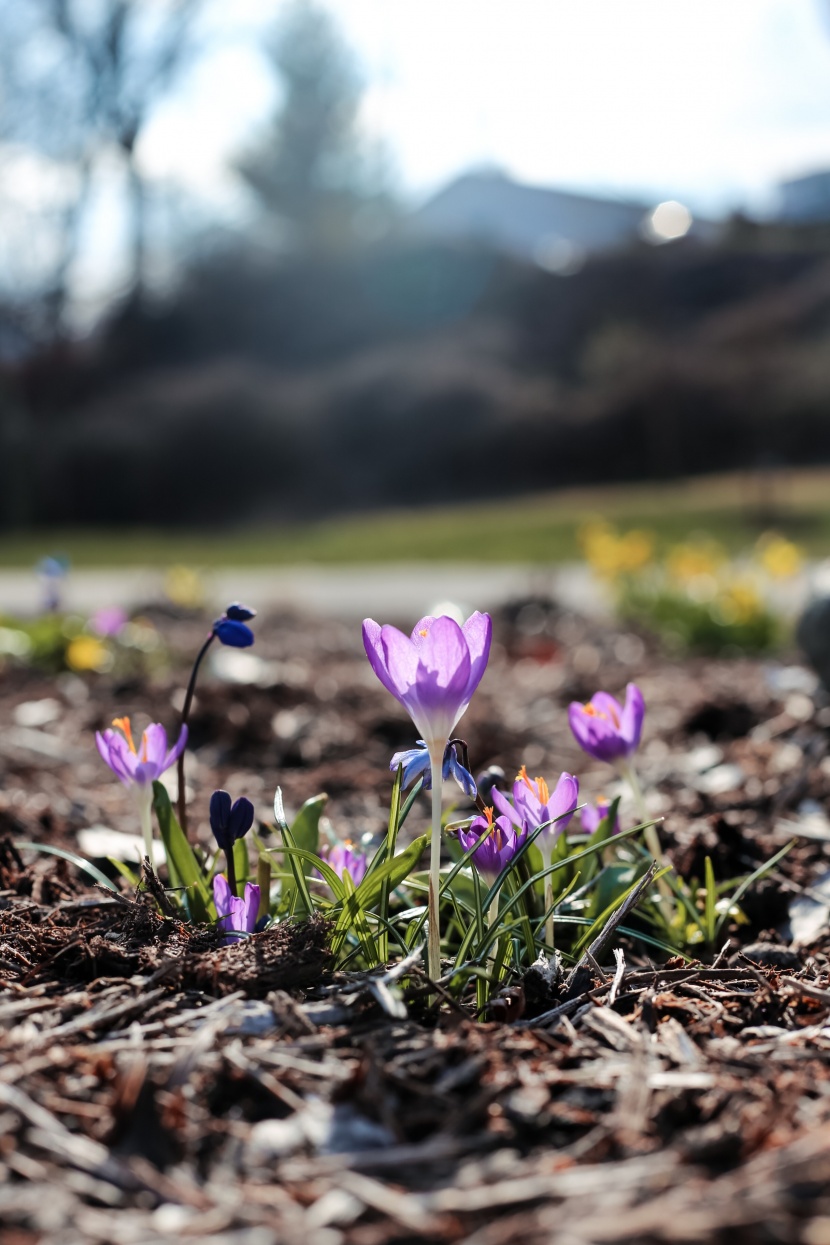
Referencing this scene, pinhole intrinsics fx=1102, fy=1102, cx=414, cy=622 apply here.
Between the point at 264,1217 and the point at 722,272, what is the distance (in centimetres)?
3326

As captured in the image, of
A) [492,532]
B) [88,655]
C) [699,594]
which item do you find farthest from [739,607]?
[492,532]

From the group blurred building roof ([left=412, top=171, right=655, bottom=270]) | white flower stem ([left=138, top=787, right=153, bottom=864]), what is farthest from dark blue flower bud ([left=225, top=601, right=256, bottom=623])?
blurred building roof ([left=412, top=171, right=655, bottom=270])

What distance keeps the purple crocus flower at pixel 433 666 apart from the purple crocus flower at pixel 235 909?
454 millimetres

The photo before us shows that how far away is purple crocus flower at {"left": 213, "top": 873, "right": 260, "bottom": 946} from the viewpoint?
66.5 inches

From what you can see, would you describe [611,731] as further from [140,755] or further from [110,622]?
[110,622]

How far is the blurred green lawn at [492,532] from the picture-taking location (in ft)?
45.5

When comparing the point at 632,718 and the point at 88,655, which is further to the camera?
the point at 88,655

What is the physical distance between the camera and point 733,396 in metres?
25.2

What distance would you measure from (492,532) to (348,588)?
6213 mm

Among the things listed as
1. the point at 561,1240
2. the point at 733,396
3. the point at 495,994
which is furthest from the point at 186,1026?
the point at 733,396

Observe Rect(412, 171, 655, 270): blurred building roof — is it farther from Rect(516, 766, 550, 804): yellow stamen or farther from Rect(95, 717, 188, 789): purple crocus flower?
Rect(516, 766, 550, 804): yellow stamen

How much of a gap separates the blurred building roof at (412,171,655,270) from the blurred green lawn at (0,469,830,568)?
20.5m

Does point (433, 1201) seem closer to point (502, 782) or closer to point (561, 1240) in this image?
point (561, 1240)

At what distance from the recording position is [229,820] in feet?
5.51
